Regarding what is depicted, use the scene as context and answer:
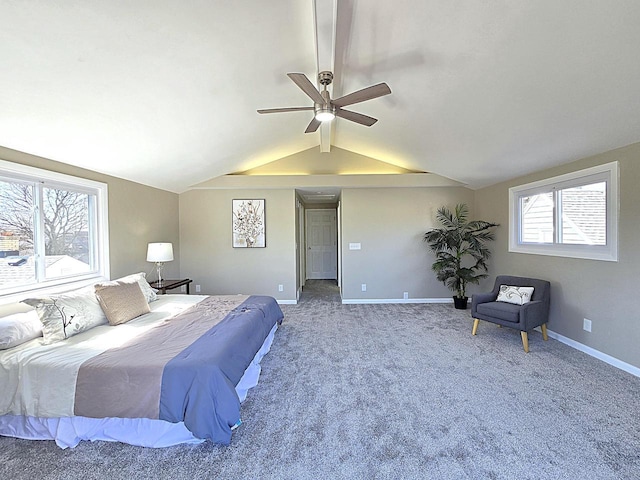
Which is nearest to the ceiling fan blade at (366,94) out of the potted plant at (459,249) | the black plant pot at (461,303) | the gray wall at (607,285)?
→ the gray wall at (607,285)

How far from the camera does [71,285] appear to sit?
124 inches

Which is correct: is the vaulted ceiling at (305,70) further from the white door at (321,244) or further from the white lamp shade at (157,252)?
the white door at (321,244)

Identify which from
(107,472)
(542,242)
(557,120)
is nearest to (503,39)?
(557,120)

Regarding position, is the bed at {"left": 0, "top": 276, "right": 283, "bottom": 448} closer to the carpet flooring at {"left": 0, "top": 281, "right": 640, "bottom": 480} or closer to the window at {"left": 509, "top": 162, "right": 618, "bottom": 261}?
the carpet flooring at {"left": 0, "top": 281, "right": 640, "bottom": 480}

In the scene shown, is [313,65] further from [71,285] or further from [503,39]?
[71,285]

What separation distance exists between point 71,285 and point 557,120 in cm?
522

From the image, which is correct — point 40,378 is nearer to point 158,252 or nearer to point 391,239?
point 158,252

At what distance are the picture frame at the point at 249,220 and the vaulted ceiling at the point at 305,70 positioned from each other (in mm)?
1925

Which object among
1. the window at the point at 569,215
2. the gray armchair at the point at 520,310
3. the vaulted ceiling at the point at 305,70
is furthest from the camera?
the gray armchair at the point at 520,310

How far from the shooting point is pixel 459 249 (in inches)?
206

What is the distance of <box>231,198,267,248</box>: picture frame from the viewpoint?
18.4 feet

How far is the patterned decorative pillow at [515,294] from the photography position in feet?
12.1

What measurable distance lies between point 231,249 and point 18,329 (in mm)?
3542

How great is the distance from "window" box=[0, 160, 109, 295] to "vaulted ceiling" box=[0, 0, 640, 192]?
28 cm
